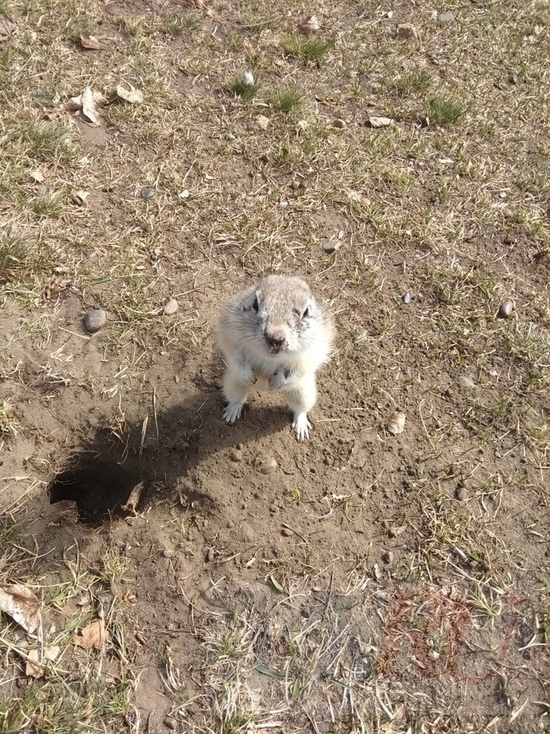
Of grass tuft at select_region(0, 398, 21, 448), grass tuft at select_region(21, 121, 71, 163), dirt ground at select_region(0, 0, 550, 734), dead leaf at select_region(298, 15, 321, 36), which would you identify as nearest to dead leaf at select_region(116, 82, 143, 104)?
dirt ground at select_region(0, 0, 550, 734)

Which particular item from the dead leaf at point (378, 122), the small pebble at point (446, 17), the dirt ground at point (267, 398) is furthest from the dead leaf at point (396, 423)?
the small pebble at point (446, 17)

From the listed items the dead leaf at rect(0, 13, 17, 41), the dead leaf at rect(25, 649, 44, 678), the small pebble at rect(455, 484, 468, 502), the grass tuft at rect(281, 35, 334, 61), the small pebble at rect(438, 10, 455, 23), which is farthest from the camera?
the small pebble at rect(438, 10, 455, 23)

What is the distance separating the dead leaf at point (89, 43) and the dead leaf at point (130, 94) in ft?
2.13

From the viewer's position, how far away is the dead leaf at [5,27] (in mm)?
5555

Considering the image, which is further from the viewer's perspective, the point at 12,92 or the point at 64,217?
the point at 12,92

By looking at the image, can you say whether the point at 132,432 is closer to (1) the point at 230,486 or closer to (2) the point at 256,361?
(1) the point at 230,486

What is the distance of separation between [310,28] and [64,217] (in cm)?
377

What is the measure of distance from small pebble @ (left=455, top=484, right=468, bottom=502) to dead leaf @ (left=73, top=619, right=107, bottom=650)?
2.34 meters

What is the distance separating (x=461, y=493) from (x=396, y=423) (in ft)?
2.08

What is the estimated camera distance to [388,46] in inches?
255

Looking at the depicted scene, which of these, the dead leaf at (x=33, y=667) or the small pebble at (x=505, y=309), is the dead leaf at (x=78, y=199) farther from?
the small pebble at (x=505, y=309)

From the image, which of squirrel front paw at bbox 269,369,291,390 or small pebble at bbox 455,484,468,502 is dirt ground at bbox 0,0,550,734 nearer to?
small pebble at bbox 455,484,468,502

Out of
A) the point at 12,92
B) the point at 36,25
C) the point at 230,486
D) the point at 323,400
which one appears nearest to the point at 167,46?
the point at 36,25

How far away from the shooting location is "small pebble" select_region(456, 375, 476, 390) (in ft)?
14.3
